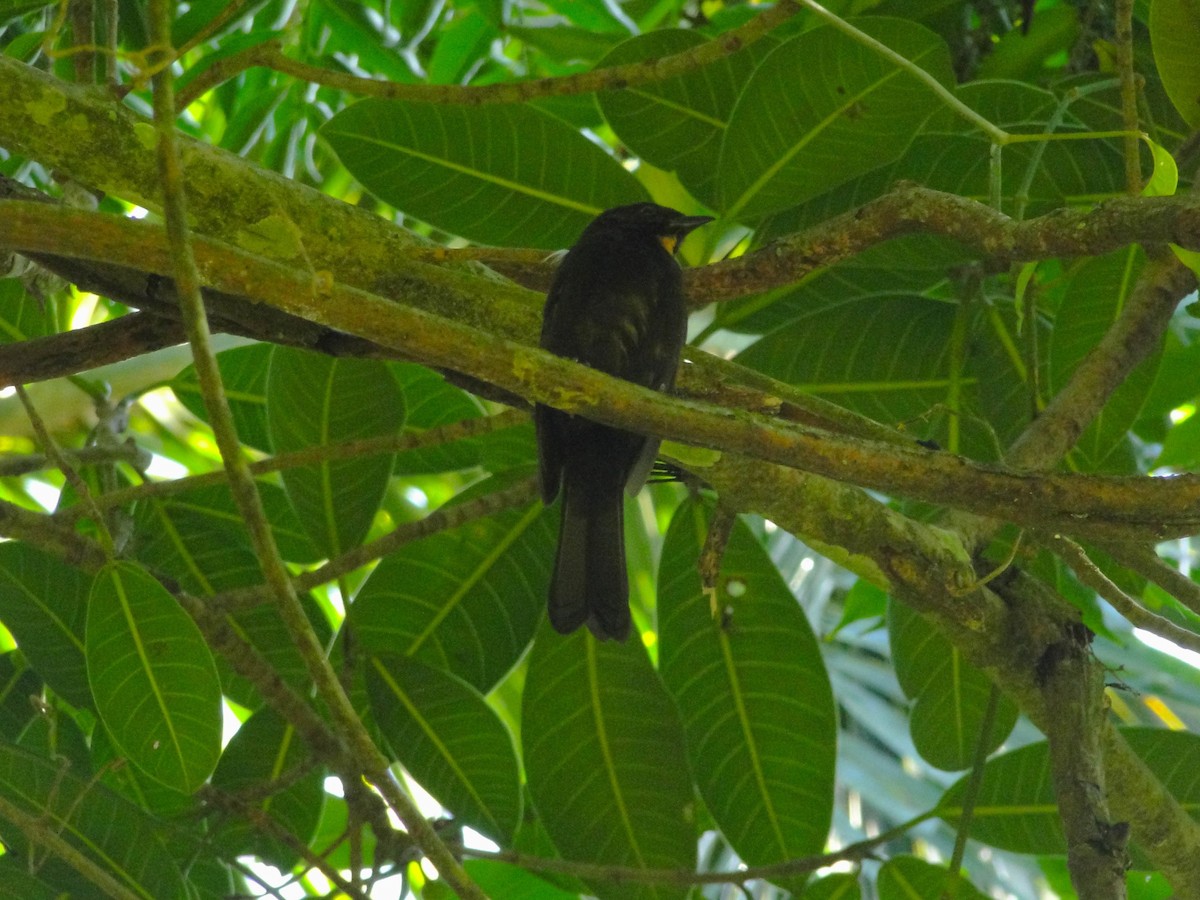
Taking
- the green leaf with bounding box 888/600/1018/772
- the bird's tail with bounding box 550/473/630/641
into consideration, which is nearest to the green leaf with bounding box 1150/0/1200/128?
the green leaf with bounding box 888/600/1018/772

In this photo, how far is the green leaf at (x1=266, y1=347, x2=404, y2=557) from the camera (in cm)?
238

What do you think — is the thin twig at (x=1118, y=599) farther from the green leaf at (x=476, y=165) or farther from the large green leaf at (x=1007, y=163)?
the green leaf at (x=476, y=165)

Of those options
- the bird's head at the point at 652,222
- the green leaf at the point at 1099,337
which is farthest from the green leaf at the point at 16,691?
the green leaf at the point at 1099,337

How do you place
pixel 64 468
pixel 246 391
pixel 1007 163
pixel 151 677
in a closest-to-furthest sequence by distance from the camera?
1. pixel 64 468
2. pixel 151 677
3. pixel 1007 163
4. pixel 246 391

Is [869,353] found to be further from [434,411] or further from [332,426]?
[332,426]

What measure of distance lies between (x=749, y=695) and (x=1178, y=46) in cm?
140

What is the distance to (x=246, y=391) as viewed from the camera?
2764 millimetres

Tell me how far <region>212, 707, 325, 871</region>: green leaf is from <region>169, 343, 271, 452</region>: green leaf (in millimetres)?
629

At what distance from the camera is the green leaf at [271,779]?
246 centimetres

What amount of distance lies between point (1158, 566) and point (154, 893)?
172 centimetres

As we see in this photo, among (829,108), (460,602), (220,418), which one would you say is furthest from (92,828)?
(829,108)

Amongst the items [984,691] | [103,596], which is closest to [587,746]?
[984,691]

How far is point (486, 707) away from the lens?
2354mm

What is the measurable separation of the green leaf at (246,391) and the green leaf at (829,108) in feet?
3.68
